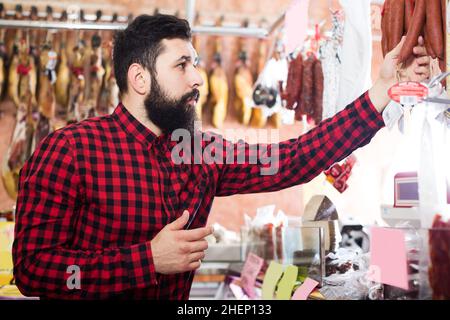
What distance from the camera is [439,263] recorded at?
129 cm

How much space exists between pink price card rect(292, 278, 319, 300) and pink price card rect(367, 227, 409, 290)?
24 cm

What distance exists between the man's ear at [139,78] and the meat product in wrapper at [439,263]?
839mm

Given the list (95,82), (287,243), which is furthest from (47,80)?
(287,243)

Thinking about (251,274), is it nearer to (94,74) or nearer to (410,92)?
(410,92)

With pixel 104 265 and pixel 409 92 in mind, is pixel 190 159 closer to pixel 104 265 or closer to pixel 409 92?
pixel 104 265

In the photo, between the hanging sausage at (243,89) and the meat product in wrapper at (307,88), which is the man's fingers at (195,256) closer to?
the meat product in wrapper at (307,88)

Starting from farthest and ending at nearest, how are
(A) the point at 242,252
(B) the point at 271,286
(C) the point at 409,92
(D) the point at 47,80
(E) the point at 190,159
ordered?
(D) the point at 47,80 → (A) the point at 242,252 → (B) the point at 271,286 → (E) the point at 190,159 → (C) the point at 409,92

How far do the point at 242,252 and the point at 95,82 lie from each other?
1.50 metres

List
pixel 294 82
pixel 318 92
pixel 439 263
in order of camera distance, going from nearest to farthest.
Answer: pixel 439 263 → pixel 318 92 → pixel 294 82

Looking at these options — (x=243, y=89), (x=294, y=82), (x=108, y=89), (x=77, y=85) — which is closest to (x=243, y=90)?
(x=243, y=89)

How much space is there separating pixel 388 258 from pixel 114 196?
705mm

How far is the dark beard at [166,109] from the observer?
1593 mm

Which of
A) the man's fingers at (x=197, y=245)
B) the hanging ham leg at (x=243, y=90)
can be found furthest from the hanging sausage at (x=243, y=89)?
the man's fingers at (x=197, y=245)
